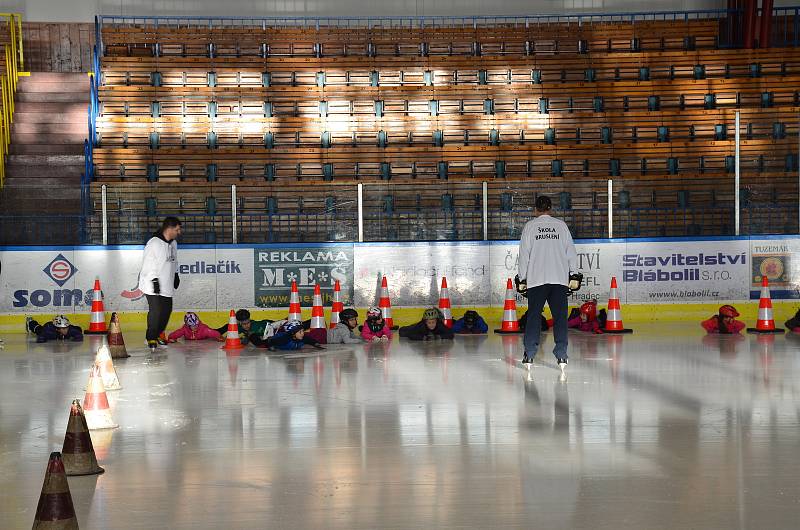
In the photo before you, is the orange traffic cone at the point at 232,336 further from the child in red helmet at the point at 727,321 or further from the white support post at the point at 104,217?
the child in red helmet at the point at 727,321

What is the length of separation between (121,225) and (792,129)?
44.9 feet

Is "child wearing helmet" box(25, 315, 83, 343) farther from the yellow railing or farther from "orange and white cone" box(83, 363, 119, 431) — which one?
the yellow railing

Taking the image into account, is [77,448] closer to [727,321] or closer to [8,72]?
[727,321]

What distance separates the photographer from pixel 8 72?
28.9 m

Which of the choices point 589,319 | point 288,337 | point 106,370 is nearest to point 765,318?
point 589,319

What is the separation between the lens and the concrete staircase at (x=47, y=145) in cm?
2606

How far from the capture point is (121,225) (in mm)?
20453

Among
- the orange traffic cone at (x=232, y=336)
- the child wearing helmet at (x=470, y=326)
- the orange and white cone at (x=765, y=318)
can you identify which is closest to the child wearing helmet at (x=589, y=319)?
the child wearing helmet at (x=470, y=326)

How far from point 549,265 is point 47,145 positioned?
64.0 ft

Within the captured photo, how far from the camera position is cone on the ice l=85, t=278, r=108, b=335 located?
1880cm

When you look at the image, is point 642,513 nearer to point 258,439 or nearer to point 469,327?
point 258,439

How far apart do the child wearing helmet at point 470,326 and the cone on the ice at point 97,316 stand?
20.6ft

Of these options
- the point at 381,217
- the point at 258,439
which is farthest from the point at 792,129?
the point at 258,439

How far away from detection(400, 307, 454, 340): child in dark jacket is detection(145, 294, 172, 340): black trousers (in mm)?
3872
